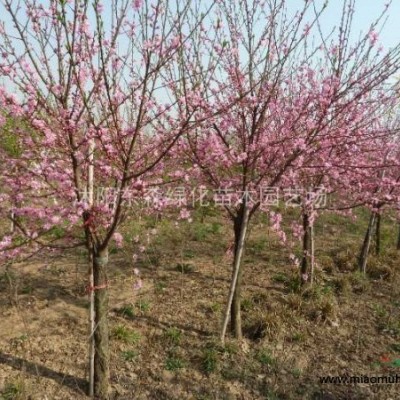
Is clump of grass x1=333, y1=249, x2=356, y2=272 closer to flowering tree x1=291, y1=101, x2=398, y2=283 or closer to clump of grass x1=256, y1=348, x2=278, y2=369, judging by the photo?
flowering tree x1=291, y1=101, x2=398, y2=283

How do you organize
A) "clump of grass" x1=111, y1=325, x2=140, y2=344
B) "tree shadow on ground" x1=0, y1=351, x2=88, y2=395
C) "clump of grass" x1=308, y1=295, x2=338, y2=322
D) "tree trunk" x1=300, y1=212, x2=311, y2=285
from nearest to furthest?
"tree shadow on ground" x1=0, y1=351, x2=88, y2=395 → "clump of grass" x1=111, y1=325, x2=140, y2=344 → "clump of grass" x1=308, y1=295, x2=338, y2=322 → "tree trunk" x1=300, y1=212, x2=311, y2=285

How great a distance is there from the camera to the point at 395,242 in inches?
414

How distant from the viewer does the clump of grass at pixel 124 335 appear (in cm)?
497

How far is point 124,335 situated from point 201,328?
43.8 inches

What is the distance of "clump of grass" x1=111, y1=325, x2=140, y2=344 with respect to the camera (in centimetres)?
497

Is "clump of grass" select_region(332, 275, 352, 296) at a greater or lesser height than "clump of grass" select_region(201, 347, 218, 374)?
greater

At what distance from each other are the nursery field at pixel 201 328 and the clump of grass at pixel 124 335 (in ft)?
0.04

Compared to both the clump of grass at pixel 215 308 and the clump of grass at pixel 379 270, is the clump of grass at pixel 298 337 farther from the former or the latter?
the clump of grass at pixel 379 270

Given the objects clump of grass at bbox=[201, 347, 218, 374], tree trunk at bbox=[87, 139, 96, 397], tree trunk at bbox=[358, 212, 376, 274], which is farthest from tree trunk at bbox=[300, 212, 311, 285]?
tree trunk at bbox=[87, 139, 96, 397]

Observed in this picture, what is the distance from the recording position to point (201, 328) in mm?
5453

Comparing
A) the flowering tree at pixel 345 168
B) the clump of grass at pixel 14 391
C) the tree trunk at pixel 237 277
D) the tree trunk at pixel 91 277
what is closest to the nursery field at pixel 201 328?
the clump of grass at pixel 14 391

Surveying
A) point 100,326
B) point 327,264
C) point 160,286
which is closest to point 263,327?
point 160,286

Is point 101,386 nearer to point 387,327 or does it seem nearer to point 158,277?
point 158,277

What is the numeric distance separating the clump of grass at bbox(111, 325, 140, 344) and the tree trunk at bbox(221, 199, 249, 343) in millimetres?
1155
